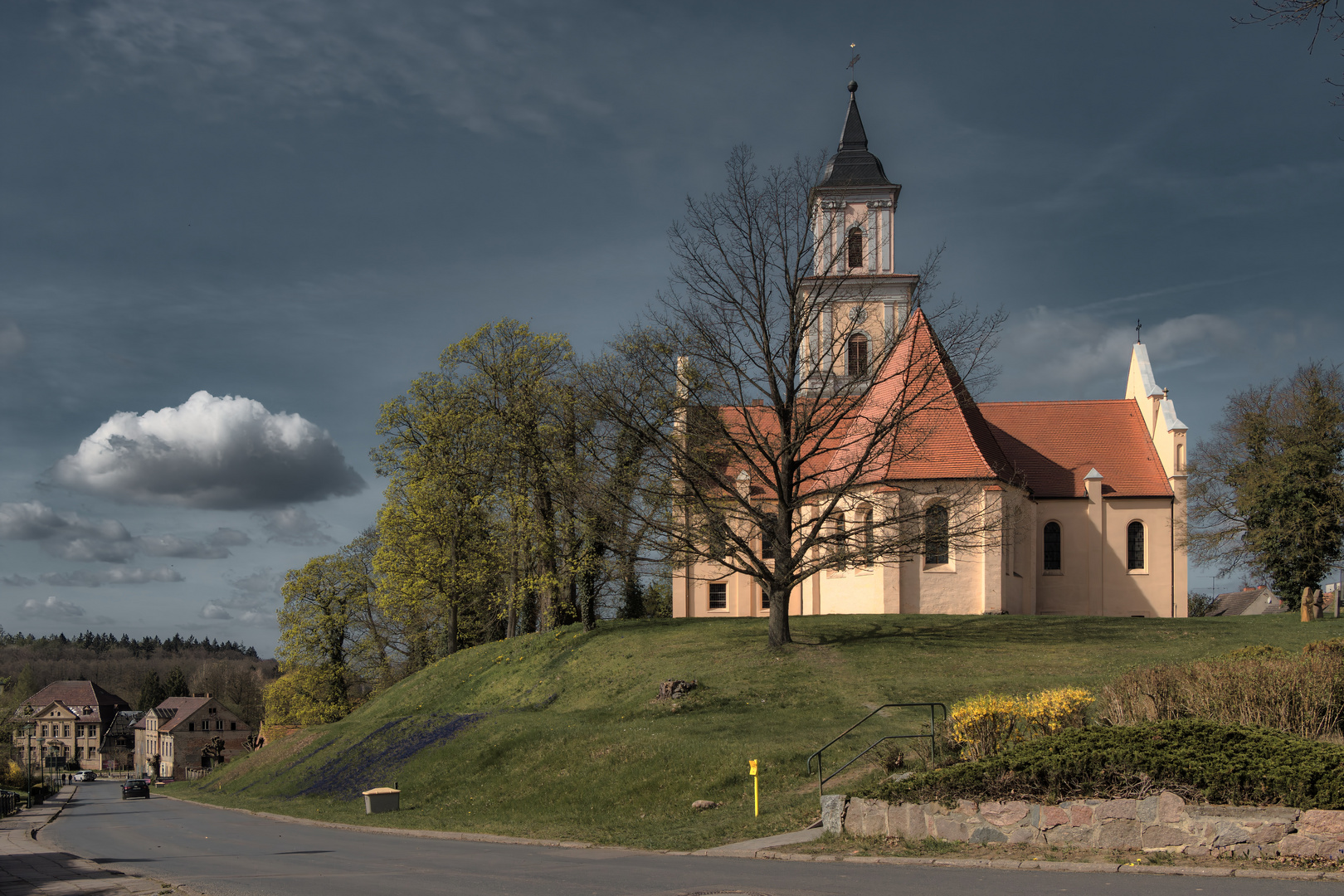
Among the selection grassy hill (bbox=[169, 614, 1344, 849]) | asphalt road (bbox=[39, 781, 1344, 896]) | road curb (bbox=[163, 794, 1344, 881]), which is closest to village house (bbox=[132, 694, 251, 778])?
grassy hill (bbox=[169, 614, 1344, 849])

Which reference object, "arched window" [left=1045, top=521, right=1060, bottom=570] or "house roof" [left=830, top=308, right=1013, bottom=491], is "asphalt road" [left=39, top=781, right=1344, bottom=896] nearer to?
"house roof" [left=830, top=308, right=1013, bottom=491]

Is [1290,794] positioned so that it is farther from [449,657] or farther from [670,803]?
[449,657]

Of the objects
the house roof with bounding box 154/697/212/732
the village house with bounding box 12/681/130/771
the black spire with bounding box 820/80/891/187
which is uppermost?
the black spire with bounding box 820/80/891/187

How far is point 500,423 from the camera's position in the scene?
41.9 meters

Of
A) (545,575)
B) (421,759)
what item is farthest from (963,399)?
(421,759)

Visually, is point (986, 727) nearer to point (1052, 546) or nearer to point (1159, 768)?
point (1159, 768)

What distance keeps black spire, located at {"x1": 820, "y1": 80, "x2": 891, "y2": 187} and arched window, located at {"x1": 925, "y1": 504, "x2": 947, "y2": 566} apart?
20.1 m

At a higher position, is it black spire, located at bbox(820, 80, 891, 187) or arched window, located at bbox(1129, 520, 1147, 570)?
black spire, located at bbox(820, 80, 891, 187)

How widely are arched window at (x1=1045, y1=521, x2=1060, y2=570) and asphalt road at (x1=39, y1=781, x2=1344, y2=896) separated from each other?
1364 inches

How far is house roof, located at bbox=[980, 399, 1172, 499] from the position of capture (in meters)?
46.5

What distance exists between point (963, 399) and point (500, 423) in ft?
61.1

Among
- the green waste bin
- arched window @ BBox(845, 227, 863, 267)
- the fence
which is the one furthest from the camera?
arched window @ BBox(845, 227, 863, 267)

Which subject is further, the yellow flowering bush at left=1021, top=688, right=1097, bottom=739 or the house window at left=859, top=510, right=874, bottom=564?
the house window at left=859, top=510, right=874, bottom=564

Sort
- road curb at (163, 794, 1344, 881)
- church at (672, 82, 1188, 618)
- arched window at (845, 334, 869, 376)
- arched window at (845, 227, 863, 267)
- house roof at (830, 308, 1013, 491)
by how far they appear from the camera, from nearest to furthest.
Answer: road curb at (163, 794, 1344, 881)
house roof at (830, 308, 1013, 491)
church at (672, 82, 1188, 618)
arched window at (845, 334, 869, 376)
arched window at (845, 227, 863, 267)
